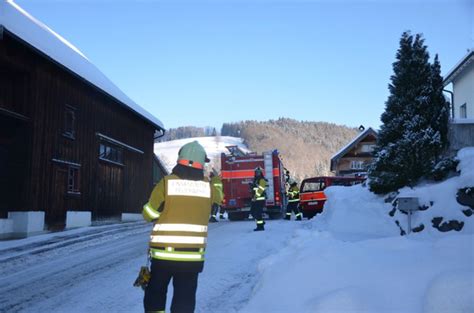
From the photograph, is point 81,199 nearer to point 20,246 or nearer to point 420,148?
point 20,246

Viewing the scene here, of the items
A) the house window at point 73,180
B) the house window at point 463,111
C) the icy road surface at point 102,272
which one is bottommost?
the icy road surface at point 102,272

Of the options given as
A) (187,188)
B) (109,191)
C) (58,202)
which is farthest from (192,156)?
(109,191)

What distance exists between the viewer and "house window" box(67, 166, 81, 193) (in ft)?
63.9

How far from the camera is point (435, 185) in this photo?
1257 cm

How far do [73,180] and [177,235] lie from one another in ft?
54.5

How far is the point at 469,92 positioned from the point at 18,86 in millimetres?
20369

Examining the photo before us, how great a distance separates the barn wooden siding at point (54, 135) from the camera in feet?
53.6

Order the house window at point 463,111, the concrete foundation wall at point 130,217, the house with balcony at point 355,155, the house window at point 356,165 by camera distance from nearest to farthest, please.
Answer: the concrete foundation wall at point 130,217 < the house window at point 463,111 < the house with balcony at point 355,155 < the house window at point 356,165

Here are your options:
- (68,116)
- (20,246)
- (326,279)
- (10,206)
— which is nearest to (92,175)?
(68,116)

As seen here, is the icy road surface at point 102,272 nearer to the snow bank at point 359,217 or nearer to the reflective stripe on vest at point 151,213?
the snow bank at point 359,217

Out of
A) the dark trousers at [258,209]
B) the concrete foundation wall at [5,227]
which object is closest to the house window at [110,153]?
the concrete foundation wall at [5,227]

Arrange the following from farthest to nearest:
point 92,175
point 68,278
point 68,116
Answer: point 92,175 < point 68,116 < point 68,278

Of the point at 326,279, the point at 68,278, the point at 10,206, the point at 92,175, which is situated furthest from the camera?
the point at 92,175

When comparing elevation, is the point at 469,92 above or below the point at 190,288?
above
